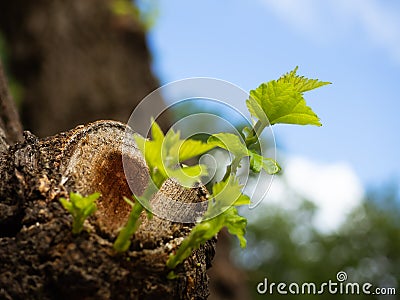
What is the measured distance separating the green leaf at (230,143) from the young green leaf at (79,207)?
14 centimetres

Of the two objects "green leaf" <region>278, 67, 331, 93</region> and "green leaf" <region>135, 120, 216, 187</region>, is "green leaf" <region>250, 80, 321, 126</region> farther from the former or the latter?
"green leaf" <region>135, 120, 216, 187</region>

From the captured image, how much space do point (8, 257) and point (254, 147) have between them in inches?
12.4

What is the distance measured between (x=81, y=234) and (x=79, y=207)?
0.12 feet

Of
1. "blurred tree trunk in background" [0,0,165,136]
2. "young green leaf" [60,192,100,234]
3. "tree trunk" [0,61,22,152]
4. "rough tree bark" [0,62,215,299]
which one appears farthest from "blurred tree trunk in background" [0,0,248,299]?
"young green leaf" [60,192,100,234]

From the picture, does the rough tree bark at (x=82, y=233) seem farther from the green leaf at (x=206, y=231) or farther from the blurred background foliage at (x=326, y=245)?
the blurred background foliage at (x=326, y=245)

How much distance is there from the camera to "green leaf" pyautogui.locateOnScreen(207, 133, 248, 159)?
2.18 feet

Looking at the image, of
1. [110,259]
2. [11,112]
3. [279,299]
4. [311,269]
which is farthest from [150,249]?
[311,269]

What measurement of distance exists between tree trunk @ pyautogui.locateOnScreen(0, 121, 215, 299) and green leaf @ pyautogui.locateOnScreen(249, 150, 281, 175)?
0.34 feet

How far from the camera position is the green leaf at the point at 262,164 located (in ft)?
2.26

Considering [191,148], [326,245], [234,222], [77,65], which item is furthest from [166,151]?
[326,245]

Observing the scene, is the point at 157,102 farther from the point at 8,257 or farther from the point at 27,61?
the point at 27,61

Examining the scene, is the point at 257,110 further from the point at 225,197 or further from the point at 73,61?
the point at 73,61

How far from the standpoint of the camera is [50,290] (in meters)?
0.67

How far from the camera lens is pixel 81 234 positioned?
0.67 metres
